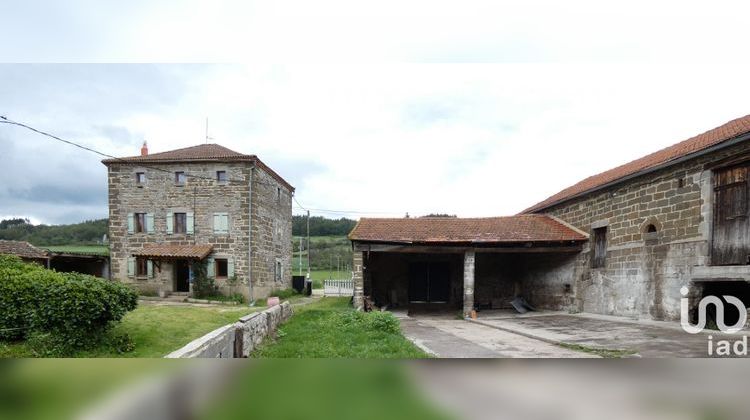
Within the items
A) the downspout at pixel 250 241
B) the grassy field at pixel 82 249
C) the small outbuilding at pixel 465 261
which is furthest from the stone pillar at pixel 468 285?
the grassy field at pixel 82 249

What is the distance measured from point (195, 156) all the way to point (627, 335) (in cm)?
482

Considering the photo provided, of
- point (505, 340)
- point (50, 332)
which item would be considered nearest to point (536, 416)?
point (505, 340)

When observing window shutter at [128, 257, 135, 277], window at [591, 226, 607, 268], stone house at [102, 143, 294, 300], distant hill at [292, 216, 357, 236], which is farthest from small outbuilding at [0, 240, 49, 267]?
window at [591, 226, 607, 268]

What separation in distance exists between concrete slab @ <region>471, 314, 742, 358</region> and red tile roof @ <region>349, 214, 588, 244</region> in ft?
4.94

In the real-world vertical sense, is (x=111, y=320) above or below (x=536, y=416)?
above

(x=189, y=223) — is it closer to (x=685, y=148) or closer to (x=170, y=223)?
(x=170, y=223)

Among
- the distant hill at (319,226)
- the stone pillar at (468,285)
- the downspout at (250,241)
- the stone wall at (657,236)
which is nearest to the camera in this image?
the downspout at (250,241)

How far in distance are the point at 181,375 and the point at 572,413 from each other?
312cm

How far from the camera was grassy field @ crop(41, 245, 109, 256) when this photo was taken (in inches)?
121

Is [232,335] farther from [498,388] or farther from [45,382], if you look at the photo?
[498,388]

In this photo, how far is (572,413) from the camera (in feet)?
9.68

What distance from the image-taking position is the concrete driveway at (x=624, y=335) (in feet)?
10.6

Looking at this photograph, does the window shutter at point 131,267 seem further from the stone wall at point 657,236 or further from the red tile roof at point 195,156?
the stone wall at point 657,236

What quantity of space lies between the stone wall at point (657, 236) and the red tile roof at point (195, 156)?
182 inches
